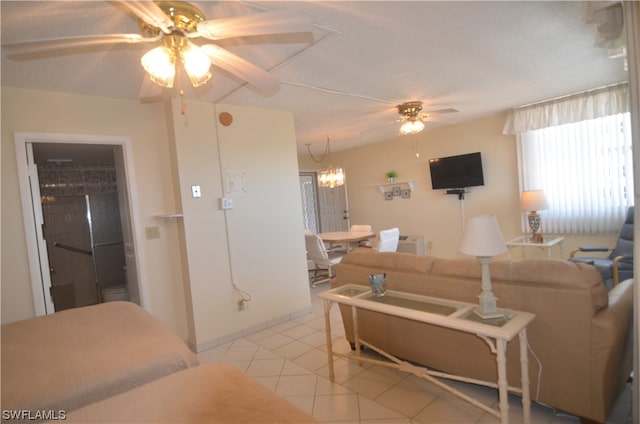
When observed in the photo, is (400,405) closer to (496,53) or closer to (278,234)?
(278,234)

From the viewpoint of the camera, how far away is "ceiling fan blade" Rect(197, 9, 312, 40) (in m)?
1.34

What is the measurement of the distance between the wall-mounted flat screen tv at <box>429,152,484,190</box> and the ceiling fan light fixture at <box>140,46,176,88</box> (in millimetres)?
4617

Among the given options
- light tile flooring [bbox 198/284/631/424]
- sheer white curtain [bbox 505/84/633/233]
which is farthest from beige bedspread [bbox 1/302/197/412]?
sheer white curtain [bbox 505/84/633/233]

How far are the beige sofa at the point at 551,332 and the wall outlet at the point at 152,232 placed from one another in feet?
7.80

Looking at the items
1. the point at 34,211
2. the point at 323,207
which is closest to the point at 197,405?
the point at 34,211

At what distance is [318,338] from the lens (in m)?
3.33

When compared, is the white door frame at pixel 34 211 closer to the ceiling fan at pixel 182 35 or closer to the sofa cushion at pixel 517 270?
the ceiling fan at pixel 182 35

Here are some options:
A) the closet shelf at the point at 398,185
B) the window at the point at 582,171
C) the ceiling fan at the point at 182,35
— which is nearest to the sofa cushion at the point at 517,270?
the ceiling fan at the point at 182,35

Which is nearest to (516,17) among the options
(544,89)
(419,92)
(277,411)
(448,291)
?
(419,92)

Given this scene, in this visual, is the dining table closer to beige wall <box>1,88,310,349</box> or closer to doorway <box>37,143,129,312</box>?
beige wall <box>1,88,310,349</box>

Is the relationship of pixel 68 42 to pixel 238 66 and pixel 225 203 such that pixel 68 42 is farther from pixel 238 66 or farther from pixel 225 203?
pixel 225 203

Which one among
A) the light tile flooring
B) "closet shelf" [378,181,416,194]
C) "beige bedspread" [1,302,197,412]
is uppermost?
"closet shelf" [378,181,416,194]

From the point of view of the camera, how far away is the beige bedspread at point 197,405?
109cm

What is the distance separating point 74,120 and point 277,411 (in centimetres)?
300
